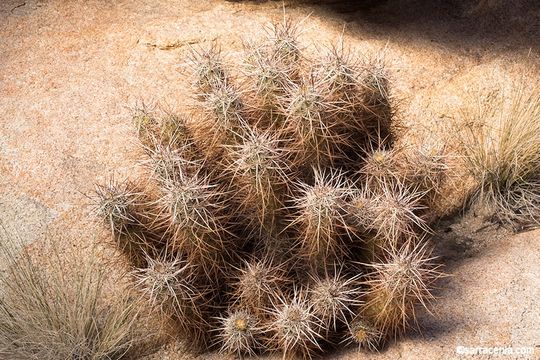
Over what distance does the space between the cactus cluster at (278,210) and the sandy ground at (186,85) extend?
1.25 ft

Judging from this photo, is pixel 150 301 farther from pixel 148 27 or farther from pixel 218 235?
pixel 148 27

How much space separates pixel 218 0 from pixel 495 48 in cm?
201

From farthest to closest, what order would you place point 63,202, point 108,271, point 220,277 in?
point 63,202
point 108,271
point 220,277

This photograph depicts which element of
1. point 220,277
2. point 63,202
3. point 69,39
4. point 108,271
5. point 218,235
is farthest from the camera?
point 69,39

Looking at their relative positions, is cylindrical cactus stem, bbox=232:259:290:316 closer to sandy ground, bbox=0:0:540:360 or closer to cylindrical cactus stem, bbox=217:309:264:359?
cylindrical cactus stem, bbox=217:309:264:359

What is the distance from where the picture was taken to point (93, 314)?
3906 millimetres

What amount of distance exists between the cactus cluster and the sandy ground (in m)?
0.38

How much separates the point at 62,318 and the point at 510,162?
261cm

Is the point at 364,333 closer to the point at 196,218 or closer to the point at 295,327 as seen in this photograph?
the point at 295,327

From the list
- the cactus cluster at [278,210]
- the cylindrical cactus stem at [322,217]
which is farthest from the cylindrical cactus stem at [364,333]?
the cylindrical cactus stem at [322,217]

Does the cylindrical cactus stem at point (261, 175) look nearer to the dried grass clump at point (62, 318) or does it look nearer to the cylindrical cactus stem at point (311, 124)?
the cylindrical cactus stem at point (311, 124)

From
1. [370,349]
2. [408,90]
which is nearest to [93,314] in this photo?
[370,349]

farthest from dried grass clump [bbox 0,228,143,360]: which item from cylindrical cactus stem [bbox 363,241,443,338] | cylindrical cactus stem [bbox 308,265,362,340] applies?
cylindrical cactus stem [bbox 363,241,443,338]

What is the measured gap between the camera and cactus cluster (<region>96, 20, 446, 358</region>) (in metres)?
3.42
